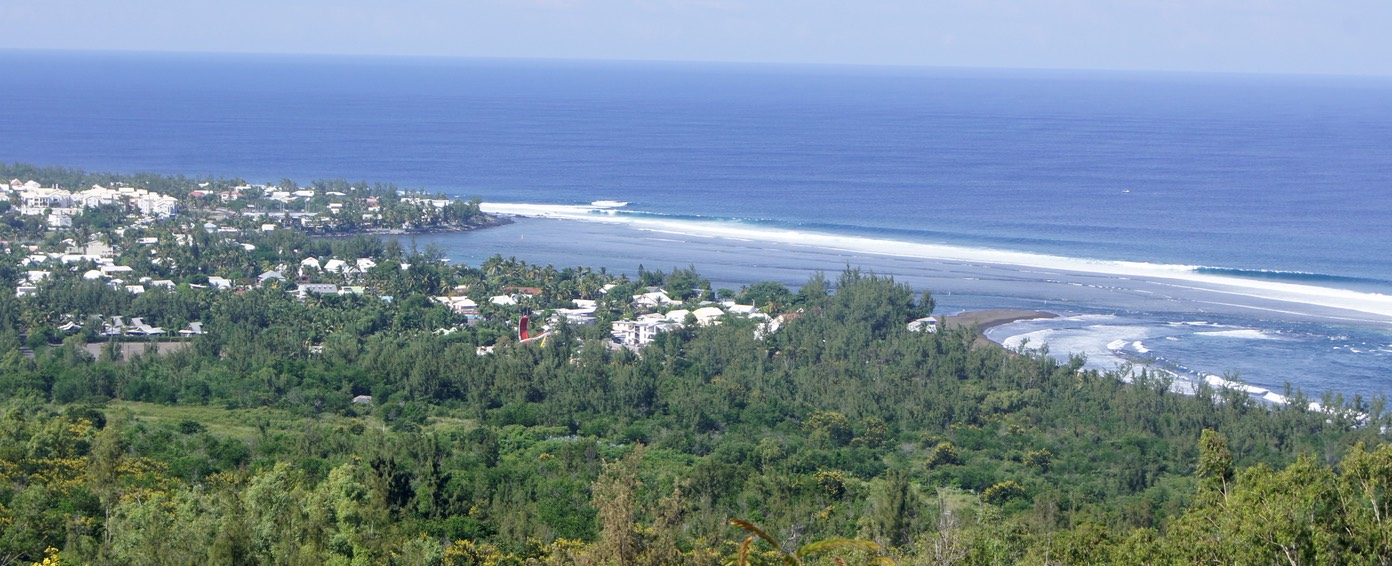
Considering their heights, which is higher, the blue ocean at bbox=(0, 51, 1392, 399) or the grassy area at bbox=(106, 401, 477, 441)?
the blue ocean at bbox=(0, 51, 1392, 399)

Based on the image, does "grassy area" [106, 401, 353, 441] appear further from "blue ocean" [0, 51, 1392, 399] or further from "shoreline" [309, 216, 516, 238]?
"shoreline" [309, 216, 516, 238]

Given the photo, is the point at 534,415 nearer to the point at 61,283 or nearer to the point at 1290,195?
the point at 61,283

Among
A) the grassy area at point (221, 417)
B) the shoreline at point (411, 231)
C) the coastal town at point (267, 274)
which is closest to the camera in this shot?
the grassy area at point (221, 417)

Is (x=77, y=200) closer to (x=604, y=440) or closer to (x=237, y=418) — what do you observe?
(x=237, y=418)

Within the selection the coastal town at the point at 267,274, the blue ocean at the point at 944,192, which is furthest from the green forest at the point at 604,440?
the blue ocean at the point at 944,192

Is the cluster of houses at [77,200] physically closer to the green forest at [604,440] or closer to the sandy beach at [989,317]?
the green forest at [604,440]

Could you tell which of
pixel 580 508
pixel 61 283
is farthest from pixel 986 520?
pixel 61 283

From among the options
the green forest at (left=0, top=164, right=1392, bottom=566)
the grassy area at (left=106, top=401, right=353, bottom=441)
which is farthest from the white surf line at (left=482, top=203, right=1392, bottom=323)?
the grassy area at (left=106, top=401, right=353, bottom=441)

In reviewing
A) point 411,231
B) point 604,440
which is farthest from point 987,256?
point 604,440

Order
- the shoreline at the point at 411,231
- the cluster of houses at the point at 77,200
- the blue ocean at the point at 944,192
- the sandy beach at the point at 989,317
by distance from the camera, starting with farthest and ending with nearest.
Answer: the cluster of houses at the point at 77,200 → the shoreline at the point at 411,231 → the blue ocean at the point at 944,192 → the sandy beach at the point at 989,317
